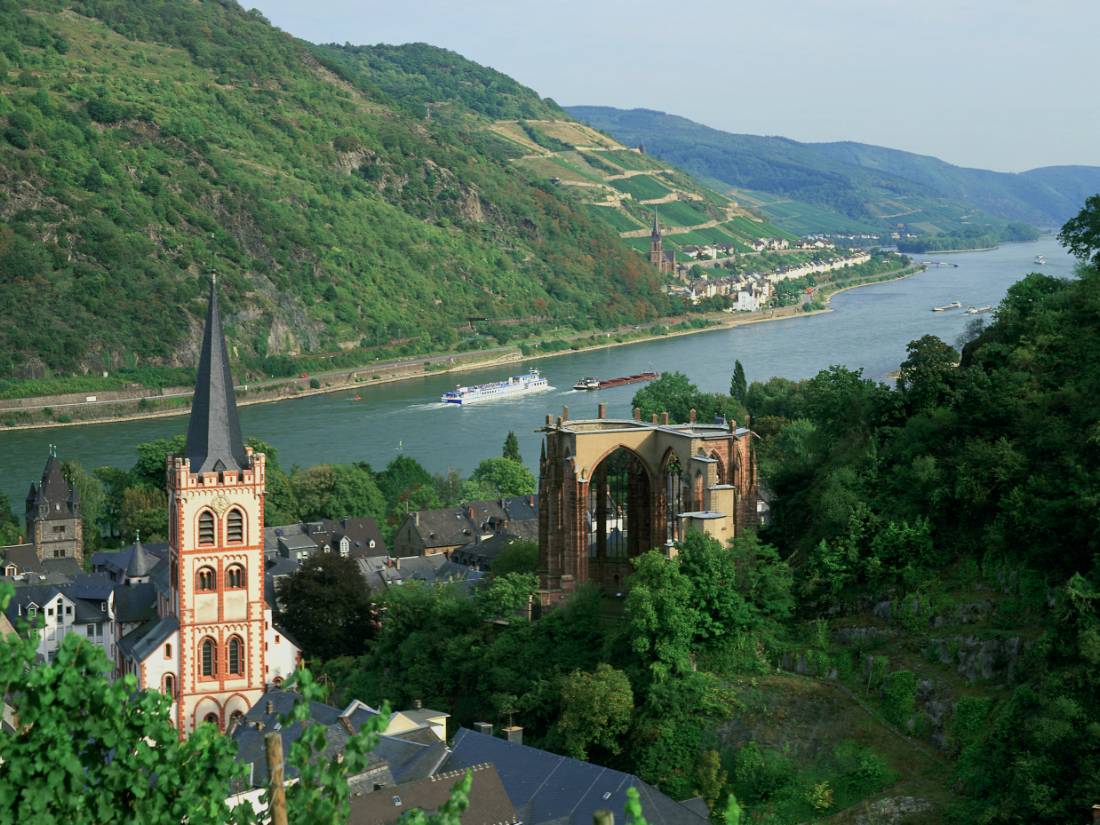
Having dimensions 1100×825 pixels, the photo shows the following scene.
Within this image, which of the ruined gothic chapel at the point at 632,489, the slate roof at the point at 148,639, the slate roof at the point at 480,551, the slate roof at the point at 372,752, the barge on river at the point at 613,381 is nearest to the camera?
the slate roof at the point at 372,752

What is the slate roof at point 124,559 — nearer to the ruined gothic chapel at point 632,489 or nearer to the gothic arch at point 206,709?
the gothic arch at point 206,709

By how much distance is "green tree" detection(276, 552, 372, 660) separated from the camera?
3772 cm

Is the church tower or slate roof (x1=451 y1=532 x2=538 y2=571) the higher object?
the church tower

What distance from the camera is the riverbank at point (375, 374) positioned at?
9112cm

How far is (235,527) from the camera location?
1390 inches

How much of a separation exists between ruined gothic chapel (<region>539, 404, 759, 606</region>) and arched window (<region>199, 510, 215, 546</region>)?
813 cm

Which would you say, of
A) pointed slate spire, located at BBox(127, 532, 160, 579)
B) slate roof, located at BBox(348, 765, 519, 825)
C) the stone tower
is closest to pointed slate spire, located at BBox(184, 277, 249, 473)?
pointed slate spire, located at BBox(127, 532, 160, 579)

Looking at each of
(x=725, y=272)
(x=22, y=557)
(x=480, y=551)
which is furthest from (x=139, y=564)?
(x=725, y=272)

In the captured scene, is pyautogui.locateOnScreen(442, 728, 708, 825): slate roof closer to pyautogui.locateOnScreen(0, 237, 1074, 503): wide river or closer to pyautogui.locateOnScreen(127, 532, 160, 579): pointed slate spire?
pyautogui.locateOnScreen(127, 532, 160, 579): pointed slate spire

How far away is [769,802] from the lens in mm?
22422

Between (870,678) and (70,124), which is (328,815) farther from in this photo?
(70,124)

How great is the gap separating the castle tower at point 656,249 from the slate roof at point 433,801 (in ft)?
485

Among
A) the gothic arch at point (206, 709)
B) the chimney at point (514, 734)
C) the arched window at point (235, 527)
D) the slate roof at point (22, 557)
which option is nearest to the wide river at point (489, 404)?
the slate roof at point (22, 557)

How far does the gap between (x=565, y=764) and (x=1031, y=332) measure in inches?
460
